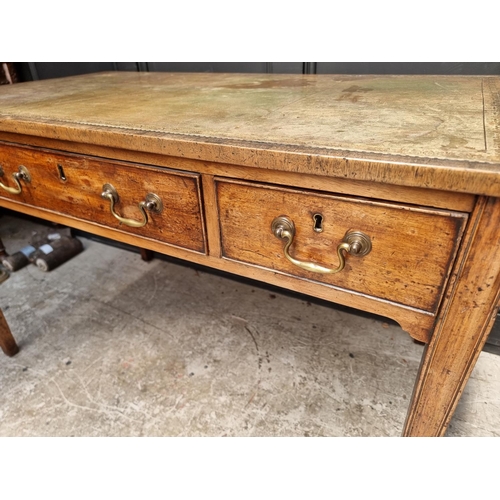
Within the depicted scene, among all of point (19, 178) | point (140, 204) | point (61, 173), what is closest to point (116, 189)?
point (140, 204)

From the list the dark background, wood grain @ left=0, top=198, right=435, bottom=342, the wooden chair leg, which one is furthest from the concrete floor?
wood grain @ left=0, top=198, right=435, bottom=342

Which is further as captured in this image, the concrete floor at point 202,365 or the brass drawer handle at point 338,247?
the concrete floor at point 202,365

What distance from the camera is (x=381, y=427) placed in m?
1.13

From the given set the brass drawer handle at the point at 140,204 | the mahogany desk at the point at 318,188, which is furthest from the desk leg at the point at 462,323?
the brass drawer handle at the point at 140,204

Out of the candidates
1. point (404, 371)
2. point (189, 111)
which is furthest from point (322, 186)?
point (404, 371)

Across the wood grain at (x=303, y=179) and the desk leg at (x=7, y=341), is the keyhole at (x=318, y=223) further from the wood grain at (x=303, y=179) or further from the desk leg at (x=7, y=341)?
the desk leg at (x=7, y=341)

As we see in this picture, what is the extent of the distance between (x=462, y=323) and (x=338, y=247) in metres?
0.23

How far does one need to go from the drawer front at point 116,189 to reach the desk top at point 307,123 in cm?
7

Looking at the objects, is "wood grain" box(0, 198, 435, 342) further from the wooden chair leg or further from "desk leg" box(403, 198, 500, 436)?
the wooden chair leg

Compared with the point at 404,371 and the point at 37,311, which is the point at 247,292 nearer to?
the point at 404,371

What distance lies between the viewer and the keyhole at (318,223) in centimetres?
65

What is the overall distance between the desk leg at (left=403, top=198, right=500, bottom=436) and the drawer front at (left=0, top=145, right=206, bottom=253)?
0.48 m

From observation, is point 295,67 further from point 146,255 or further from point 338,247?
point 146,255

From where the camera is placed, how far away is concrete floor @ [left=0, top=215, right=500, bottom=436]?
3.84ft
